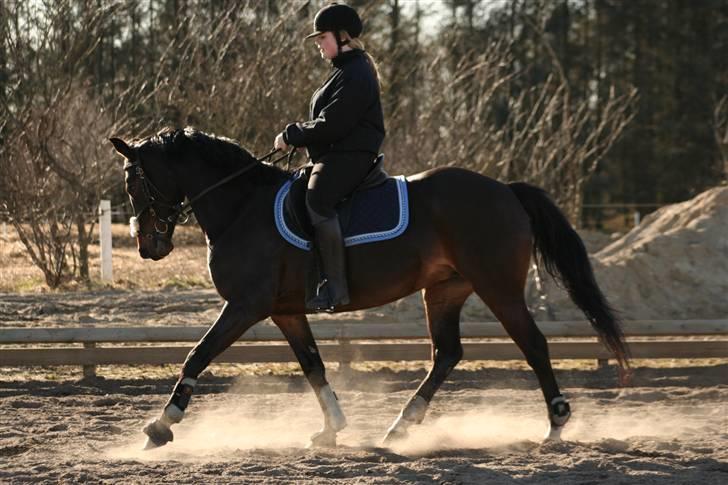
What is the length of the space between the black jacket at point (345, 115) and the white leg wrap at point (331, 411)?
1.49m

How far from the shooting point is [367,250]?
6.61 m

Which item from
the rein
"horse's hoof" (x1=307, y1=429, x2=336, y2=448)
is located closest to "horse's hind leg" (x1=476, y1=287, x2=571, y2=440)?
"horse's hoof" (x1=307, y1=429, x2=336, y2=448)

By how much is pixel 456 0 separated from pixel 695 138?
9669mm

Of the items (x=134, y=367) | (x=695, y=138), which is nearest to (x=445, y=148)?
(x=134, y=367)

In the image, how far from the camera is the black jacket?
21.1ft

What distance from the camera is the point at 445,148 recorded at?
1967 cm

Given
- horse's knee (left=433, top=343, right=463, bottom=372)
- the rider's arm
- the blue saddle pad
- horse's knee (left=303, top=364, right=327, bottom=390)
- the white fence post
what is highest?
the rider's arm

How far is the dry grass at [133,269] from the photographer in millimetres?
15875

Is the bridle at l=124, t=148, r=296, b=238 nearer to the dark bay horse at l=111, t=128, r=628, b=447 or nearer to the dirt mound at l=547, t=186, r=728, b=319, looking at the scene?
the dark bay horse at l=111, t=128, r=628, b=447

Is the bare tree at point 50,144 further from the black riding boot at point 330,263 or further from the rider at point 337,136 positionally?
the black riding boot at point 330,263

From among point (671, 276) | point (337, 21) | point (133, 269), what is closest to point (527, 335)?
point (337, 21)

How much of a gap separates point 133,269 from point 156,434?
1218 cm

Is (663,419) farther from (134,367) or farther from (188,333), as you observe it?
(134,367)

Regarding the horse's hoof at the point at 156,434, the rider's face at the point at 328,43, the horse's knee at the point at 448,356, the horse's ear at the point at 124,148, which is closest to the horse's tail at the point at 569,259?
the horse's knee at the point at 448,356
